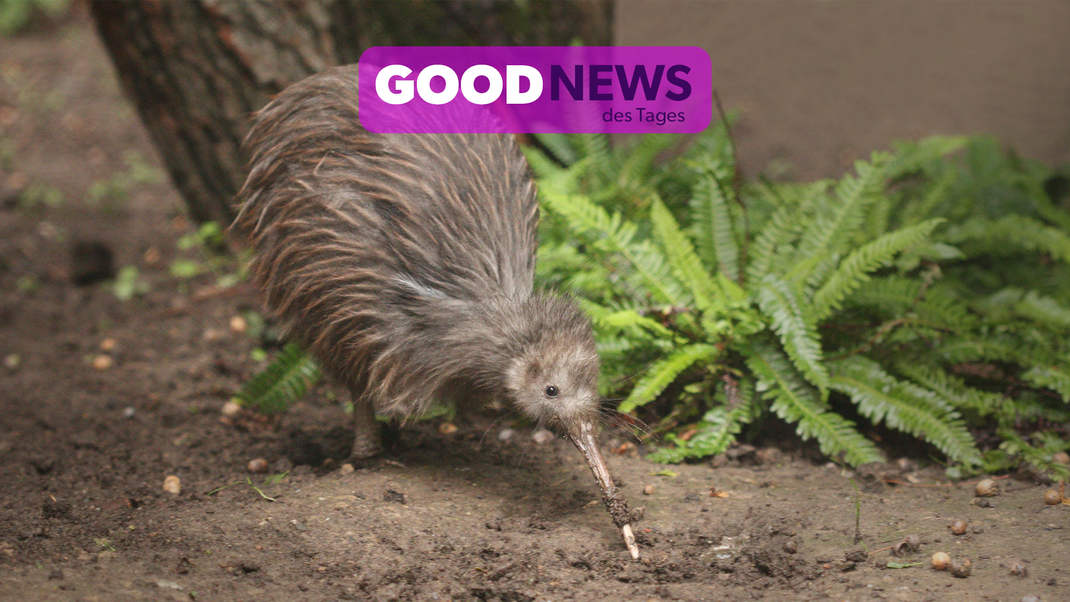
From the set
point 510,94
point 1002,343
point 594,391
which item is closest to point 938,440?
point 1002,343

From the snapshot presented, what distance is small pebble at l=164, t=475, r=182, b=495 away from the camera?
3.93 m

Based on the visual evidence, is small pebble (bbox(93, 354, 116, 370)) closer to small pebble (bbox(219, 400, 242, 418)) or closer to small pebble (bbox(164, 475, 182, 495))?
small pebble (bbox(219, 400, 242, 418))

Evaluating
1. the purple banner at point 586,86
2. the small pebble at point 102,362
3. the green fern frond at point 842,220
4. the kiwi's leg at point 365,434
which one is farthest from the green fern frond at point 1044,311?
the small pebble at point 102,362

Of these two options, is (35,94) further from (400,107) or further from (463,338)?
(463,338)

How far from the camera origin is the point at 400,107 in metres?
4.02

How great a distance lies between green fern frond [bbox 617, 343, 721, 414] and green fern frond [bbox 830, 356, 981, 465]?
0.70 m

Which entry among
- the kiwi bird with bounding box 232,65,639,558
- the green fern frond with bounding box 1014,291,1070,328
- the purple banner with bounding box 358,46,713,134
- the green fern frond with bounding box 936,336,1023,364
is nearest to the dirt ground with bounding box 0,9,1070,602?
the kiwi bird with bounding box 232,65,639,558

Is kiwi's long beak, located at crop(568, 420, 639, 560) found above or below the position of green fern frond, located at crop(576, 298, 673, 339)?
below

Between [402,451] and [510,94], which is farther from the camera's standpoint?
[510,94]

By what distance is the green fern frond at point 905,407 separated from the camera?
4184 mm

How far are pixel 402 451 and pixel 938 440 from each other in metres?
2.64

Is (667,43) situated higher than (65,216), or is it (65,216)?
(667,43)

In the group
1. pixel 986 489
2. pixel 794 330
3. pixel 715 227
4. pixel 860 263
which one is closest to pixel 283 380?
pixel 715 227

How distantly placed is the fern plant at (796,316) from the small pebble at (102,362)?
9.26 feet
